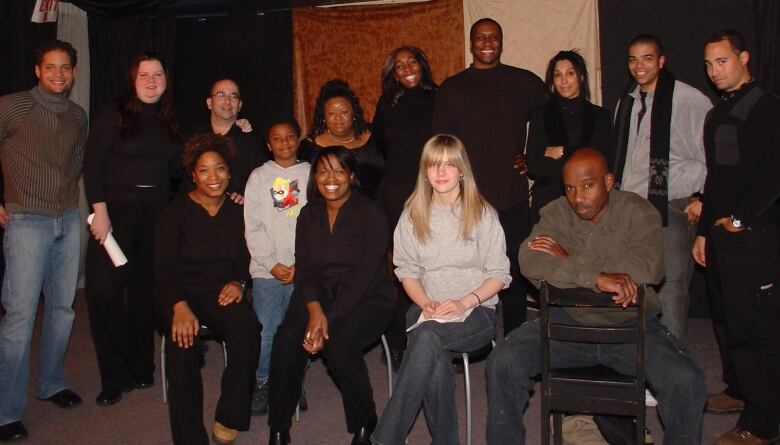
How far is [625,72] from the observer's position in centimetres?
546

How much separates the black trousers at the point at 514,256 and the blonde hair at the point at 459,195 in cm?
73

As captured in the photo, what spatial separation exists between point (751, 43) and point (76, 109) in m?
A: 4.37

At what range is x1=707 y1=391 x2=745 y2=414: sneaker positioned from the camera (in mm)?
3742

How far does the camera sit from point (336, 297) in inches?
141

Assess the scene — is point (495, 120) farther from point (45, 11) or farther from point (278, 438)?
point (45, 11)

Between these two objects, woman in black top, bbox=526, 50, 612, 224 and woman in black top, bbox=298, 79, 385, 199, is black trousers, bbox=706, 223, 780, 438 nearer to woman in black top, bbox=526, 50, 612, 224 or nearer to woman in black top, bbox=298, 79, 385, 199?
woman in black top, bbox=526, 50, 612, 224

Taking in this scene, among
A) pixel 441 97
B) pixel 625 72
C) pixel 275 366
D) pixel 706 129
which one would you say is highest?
pixel 625 72

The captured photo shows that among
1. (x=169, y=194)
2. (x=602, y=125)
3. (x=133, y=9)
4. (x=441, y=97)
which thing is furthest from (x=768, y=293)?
(x=133, y=9)

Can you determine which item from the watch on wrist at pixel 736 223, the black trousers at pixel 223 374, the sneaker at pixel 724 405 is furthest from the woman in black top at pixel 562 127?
the black trousers at pixel 223 374

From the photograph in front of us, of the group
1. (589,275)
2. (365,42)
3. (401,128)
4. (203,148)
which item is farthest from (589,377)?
(365,42)

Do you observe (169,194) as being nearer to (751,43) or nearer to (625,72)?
(625,72)

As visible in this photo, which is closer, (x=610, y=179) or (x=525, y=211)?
(x=610, y=179)

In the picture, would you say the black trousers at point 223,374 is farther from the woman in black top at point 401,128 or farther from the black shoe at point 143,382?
the woman in black top at point 401,128

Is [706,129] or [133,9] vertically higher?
[133,9]
